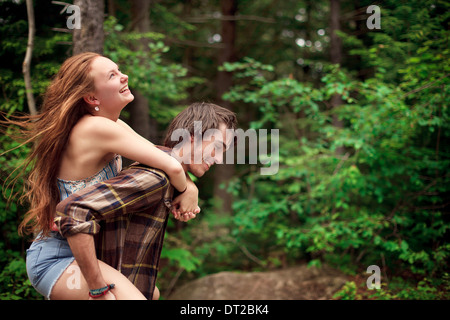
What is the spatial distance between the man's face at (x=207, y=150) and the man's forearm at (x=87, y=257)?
0.62 meters

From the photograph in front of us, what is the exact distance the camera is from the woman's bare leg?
4.69ft

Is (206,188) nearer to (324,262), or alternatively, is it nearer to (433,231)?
(324,262)

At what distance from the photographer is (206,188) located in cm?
1006

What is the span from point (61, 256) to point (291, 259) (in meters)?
5.20

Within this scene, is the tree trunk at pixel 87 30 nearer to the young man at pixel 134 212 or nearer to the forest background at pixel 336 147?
the forest background at pixel 336 147

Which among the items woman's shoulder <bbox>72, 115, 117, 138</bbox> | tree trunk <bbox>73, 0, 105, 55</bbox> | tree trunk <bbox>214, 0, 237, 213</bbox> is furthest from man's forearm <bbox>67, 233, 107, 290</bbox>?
tree trunk <bbox>214, 0, 237, 213</bbox>

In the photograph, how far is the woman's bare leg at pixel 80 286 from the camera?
4.69ft

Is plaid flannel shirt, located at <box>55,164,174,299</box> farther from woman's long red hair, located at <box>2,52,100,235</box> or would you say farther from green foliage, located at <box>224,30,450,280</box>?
green foliage, located at <box>224,30,450,280</box>

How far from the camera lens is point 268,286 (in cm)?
463

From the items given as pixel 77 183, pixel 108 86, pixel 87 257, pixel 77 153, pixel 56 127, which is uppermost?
pixel 108 86

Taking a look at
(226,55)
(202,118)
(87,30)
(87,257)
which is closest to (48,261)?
(87,257)

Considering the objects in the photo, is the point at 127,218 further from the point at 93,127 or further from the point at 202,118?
the point at 202,118

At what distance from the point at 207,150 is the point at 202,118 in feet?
0.55
